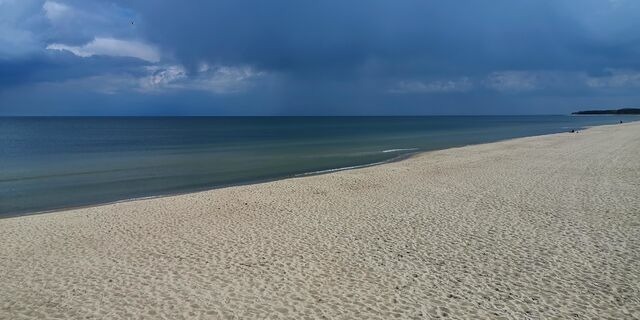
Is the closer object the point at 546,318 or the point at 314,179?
the point at 546,318

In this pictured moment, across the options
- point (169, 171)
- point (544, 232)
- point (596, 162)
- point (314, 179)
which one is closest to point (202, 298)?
point (544, 232)

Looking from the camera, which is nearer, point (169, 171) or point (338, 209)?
point (338, 209)

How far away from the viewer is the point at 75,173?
2894cm

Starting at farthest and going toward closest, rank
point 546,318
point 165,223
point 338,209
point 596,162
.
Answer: point 596,162, point 338,209, point 165,223, point 546,318

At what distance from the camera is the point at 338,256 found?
9703mm

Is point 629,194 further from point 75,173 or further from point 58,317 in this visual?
point 75,173

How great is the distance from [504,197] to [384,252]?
8230mm

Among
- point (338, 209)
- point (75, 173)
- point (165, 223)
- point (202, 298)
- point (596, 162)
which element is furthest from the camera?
point (75, 173)

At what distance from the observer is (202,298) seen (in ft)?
24.7

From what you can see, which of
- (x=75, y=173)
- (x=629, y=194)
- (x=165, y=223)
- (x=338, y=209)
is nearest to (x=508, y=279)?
(x=338, y=209)

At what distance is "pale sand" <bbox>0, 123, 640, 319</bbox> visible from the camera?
7.20 meters

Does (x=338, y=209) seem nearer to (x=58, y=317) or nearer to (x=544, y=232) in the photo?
(x=544, y=232)

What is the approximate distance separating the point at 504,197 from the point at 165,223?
1225cm

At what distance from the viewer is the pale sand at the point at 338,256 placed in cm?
720
